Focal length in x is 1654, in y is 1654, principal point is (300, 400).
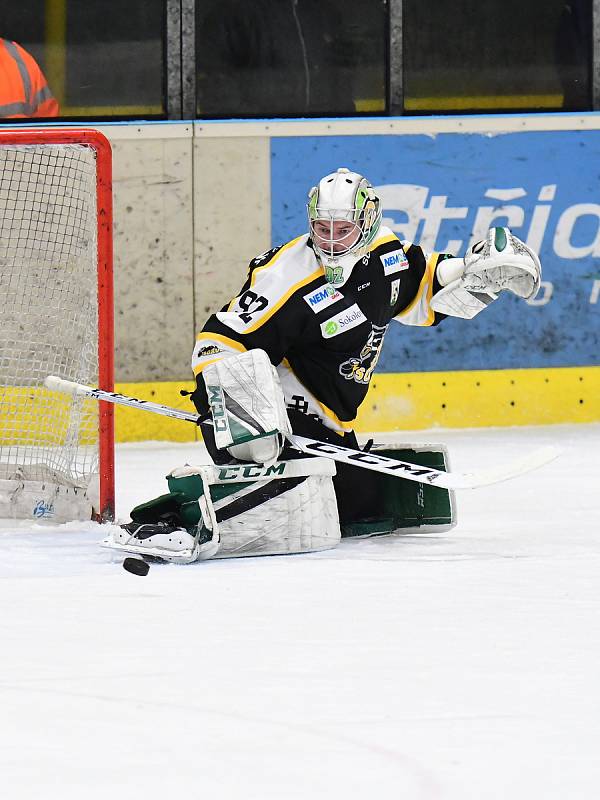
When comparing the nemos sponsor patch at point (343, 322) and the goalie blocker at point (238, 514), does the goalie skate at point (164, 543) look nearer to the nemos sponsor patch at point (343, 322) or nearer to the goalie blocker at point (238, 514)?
the goalie blocker at point (238, 514)

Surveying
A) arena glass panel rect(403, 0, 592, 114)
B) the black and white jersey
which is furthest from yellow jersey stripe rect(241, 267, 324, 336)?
arena glass panel rect(403, 0, 592, 114)

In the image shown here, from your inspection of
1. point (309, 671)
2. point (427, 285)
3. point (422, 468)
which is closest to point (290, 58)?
point (427, 285)

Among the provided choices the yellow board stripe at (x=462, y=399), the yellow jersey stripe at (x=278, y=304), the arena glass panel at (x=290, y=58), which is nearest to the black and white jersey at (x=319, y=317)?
the yellow jersey stripe at (x=278, y=304)

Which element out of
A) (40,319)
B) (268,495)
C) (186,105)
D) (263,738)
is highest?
(186,105)

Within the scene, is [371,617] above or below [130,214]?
below

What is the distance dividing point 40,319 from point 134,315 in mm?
1160

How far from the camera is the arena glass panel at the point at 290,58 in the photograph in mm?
6703

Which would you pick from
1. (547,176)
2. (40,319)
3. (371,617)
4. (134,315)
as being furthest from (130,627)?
(547,176)

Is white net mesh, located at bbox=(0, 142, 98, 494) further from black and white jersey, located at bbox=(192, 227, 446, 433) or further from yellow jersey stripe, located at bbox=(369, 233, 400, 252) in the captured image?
yellow jersey stripe, located at bbox=(369, 233, 400, 252)

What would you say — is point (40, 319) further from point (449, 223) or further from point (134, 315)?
point (449, 223)

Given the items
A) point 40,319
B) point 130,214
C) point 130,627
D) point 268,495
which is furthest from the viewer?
point 130,214

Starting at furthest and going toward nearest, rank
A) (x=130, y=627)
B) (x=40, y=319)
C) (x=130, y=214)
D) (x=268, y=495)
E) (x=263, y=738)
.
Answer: (x=130, y=214), (x=40, y=319), (x=268, y=495), (x=130, y=627), (x=263, y=738)

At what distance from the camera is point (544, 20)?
690cm

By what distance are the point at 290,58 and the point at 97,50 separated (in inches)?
30.8
